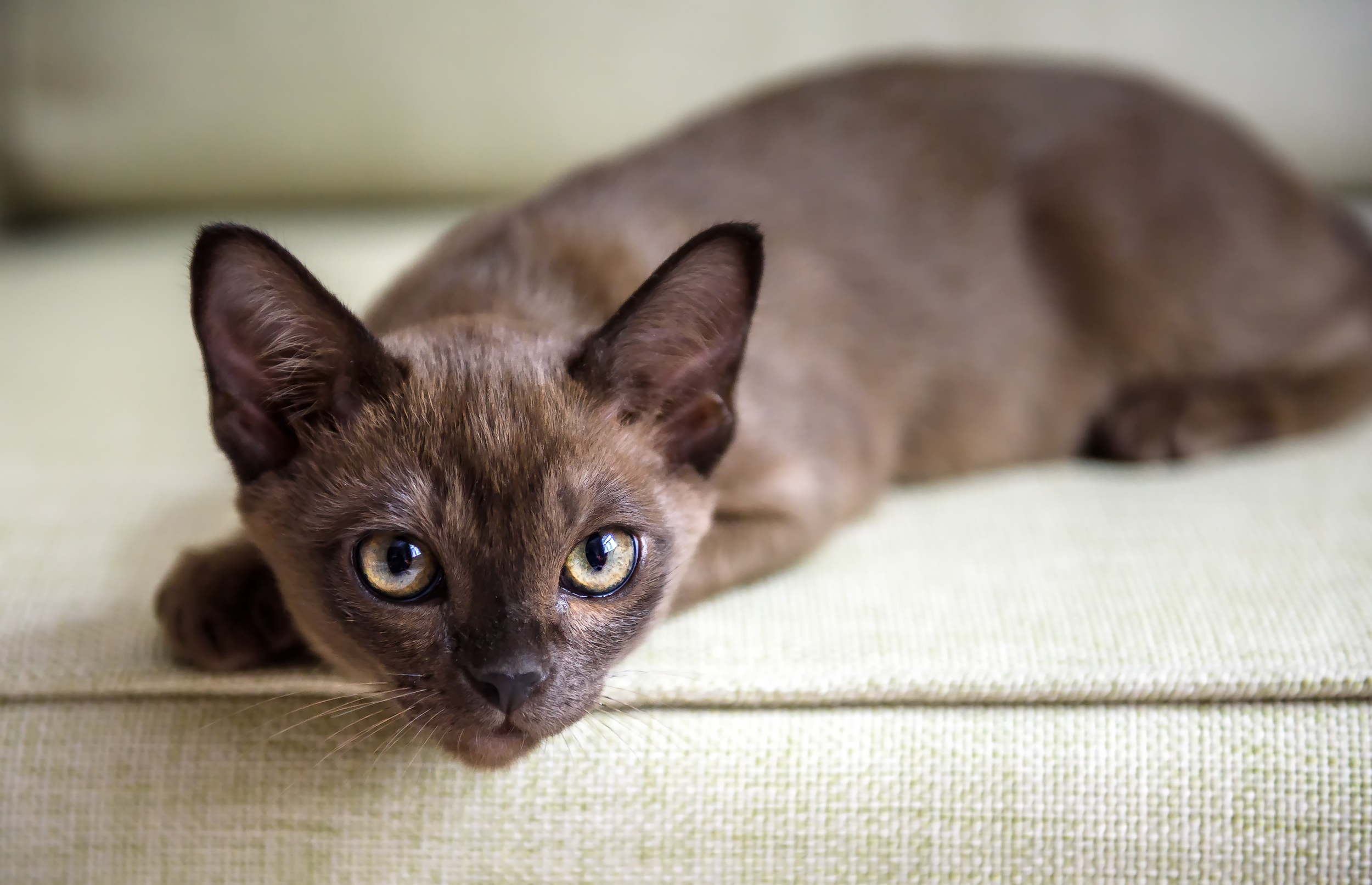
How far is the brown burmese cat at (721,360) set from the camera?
85 cm

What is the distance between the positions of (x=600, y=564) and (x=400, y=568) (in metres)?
0.15

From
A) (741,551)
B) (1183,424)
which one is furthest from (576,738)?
(1183,424)

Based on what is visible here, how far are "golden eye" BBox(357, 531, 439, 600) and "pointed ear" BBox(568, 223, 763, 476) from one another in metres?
0.19

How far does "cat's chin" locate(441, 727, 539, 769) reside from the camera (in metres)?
0.82

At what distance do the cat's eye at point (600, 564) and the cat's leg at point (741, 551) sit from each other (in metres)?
0.15

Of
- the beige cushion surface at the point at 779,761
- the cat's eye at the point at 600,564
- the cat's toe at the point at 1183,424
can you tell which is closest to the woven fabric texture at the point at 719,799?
the beige cushion surface at the point at 779,761

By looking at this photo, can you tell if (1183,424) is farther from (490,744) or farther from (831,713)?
(490,744)

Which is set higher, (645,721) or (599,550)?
(599,550)

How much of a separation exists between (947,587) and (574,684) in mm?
413

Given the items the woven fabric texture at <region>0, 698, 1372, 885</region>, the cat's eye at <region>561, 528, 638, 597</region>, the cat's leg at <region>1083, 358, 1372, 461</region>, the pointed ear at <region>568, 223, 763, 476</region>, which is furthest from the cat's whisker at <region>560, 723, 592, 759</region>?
the cat's leg at <region>1083, 358, 1372, 461</region>

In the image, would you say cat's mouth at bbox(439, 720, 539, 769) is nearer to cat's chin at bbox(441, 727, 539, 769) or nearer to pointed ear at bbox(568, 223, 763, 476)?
cat's chin at bbox(441, 727, 539, 769)

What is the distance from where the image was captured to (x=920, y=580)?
3.61ft

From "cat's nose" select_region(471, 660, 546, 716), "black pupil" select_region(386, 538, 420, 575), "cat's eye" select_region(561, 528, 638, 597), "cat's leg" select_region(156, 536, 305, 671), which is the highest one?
"black pupil" select_region(386, 538, 420, 575)

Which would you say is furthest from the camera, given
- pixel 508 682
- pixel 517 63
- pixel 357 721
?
pixel 517 63
